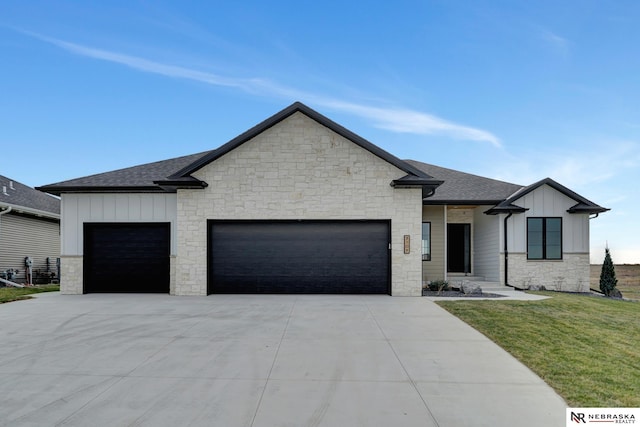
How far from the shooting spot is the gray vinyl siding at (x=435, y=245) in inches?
619

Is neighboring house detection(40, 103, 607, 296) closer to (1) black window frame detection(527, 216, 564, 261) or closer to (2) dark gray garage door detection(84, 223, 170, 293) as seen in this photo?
(2) dark gray garage door detection(84, 223, 170, 293)

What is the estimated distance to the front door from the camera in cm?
1709

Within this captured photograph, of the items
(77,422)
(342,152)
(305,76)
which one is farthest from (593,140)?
(77,422)

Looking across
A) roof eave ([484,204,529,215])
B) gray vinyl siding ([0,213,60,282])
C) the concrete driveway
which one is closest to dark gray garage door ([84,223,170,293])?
the concrete driveway

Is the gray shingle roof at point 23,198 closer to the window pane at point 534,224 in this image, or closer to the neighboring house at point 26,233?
the neighboring house at point 26,233

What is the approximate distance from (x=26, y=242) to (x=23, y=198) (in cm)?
248

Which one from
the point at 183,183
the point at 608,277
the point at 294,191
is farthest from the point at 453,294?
the point at 183,183

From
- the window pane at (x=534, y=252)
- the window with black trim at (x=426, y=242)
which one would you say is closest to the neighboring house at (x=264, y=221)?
the window with black trim at (x=426, y=242)

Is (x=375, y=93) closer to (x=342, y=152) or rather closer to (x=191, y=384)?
(x=342, y=152)

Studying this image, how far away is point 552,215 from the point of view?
15.2 meters

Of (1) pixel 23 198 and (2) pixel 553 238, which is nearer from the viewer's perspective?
(2) pixel 553 238

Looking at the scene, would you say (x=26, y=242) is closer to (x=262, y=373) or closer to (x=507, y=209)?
(x=262, y=373)

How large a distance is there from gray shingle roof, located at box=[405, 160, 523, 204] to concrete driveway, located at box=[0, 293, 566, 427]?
738 cm

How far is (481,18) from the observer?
45.5 feet
